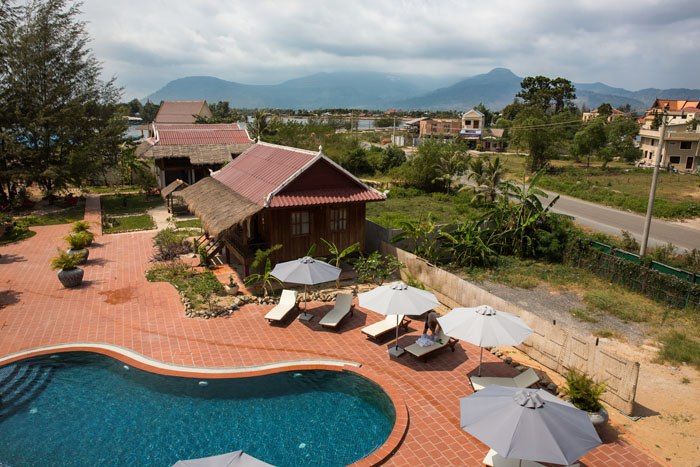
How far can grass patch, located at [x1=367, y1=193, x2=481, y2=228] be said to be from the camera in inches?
1147

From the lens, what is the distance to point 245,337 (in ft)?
45.7

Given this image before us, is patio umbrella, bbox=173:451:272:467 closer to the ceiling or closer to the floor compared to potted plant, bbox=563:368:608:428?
closer to the ceiling

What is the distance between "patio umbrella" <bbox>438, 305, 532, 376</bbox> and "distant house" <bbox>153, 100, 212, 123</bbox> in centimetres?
6356

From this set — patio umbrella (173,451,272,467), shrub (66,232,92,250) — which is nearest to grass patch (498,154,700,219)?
patio umbrella (173,451,272,467)

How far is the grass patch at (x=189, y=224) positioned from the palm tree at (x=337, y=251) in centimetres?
1066

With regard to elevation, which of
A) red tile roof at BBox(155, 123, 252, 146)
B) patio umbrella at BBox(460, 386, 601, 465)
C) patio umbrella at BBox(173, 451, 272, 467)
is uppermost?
red tile roof at BBox(155, 123, 252, 146)

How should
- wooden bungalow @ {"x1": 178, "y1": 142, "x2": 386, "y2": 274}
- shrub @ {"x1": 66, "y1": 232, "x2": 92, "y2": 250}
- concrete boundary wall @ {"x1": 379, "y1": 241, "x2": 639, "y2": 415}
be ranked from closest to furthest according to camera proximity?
1. concrete boundary wall @ {"x1": 379, "y1": 241, "x2": 639, "y2": 415}
2. wooden bungalow @ {"x1": 178, "y1": 142, "x2": 386, "y2": 274}
3. shrub @ {"x1": 66, "y1": 232, "x2": 92, "y2": 250}

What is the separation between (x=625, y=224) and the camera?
31.1 meters

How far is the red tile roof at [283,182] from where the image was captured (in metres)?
17.8

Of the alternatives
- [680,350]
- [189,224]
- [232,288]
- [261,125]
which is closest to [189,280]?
[232,288]

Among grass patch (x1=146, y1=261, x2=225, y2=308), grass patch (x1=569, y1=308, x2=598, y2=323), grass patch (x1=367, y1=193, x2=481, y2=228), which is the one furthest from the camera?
grass patch (x1=367, y1=193, x2=481, y2=228)

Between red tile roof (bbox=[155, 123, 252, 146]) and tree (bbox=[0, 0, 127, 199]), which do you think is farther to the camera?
red tile roof (bbox=[155, 123, 252, 146])

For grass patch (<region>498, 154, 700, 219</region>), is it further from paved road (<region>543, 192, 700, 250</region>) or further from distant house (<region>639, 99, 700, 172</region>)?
distant house (<region>639, 99, 700, 172</region>)

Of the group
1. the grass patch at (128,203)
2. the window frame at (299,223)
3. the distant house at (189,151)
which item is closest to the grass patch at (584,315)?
the window frame at (299,223)
